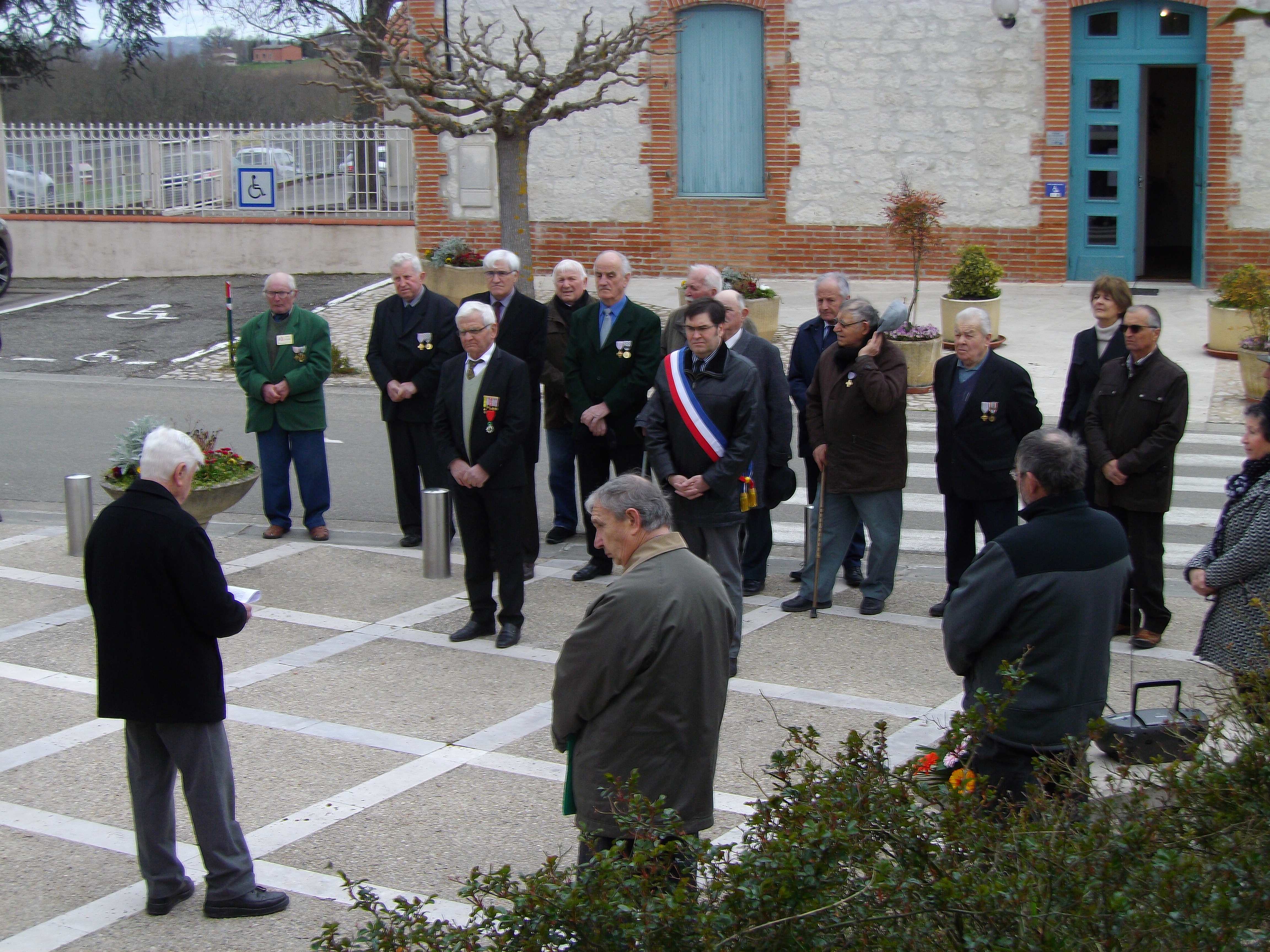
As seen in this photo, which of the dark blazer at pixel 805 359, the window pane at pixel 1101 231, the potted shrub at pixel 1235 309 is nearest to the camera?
the dark blazer at pixel 805 359

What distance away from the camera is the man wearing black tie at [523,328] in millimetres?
9125

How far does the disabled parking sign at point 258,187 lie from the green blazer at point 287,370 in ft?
47.0

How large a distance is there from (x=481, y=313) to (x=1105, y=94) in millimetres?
15582

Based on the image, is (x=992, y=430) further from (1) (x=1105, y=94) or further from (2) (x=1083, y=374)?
(1) (x=1105, y=94)

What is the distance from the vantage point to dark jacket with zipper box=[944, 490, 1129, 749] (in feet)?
15.2

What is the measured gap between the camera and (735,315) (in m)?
8.22

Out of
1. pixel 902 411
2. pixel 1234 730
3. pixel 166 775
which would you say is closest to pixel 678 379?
pixel 902 411

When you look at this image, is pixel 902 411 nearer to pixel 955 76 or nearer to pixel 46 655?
pixel 46 655

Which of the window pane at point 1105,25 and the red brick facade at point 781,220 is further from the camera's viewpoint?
the window pane at point 1105,25

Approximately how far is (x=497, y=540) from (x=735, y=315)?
1.94m

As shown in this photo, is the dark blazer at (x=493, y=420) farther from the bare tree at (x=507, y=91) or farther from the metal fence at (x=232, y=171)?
the metal fence at (x=232, y=171)

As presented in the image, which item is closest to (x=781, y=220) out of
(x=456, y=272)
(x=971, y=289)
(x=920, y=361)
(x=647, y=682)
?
(x=456, y=272)

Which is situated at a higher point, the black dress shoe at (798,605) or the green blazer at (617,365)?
the green blazer at (617,365)

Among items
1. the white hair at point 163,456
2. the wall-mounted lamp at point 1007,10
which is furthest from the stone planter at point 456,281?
the white hair at point 163,456
